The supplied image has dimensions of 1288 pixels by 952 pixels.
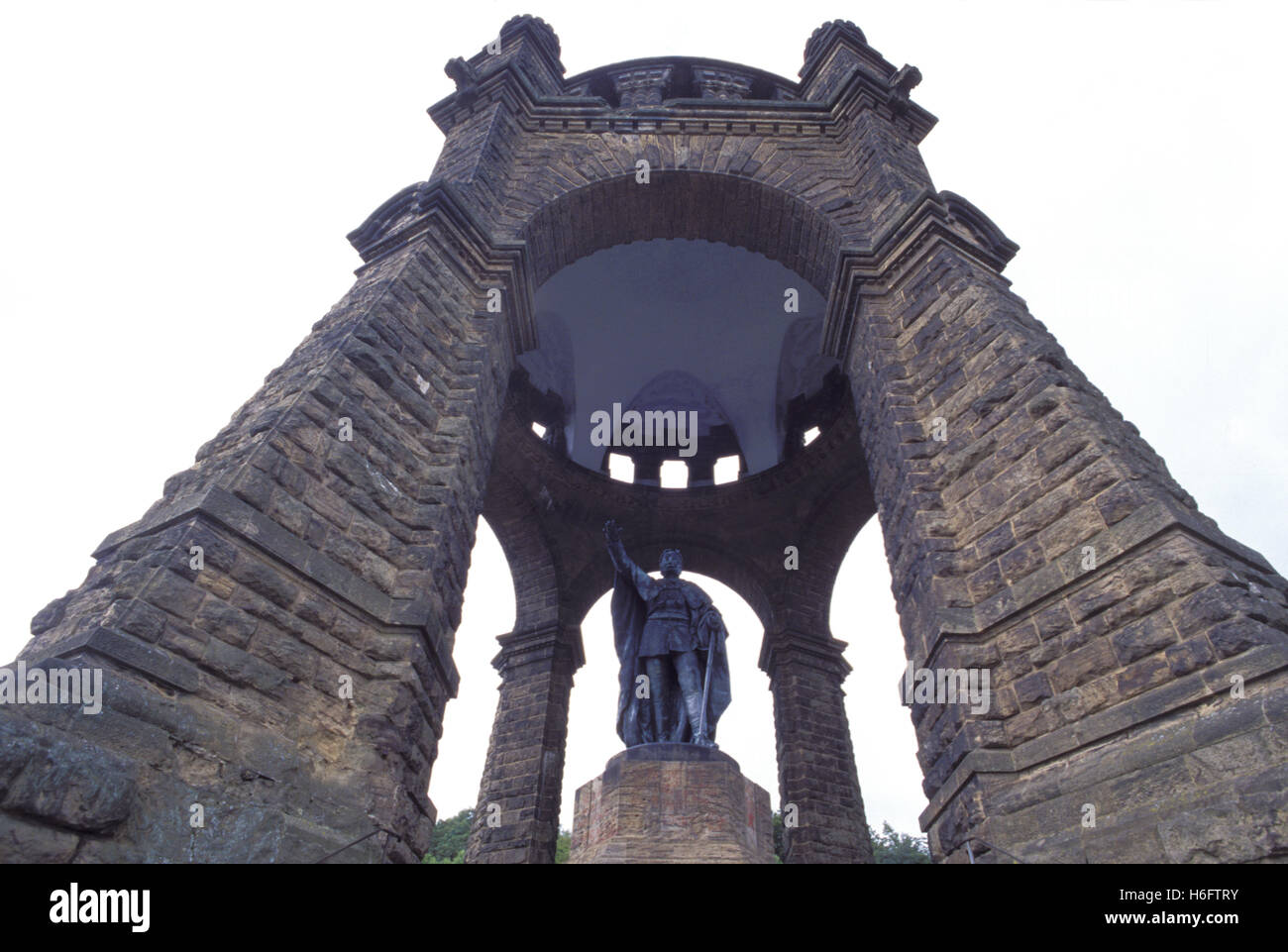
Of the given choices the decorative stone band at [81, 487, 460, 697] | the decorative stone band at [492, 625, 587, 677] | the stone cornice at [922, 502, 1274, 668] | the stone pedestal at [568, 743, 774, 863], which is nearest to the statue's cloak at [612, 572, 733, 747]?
the stone pedestal at [568, 743, 774, 863]

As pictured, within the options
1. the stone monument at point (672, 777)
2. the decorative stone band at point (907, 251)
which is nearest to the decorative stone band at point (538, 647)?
the stone monument at point (672, 777)

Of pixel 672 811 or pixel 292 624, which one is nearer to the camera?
pixel 292 624

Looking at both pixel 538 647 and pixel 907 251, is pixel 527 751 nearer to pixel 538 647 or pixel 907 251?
pixel 538 647

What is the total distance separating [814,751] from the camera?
12406 mm

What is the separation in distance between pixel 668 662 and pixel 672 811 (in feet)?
7.66

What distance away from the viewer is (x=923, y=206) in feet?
25.1

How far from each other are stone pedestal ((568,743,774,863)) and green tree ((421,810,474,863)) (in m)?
32.6

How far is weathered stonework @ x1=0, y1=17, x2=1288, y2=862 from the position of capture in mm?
3557

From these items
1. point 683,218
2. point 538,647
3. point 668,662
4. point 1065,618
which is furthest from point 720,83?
point 1065,618

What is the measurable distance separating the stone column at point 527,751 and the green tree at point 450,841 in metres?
24.4

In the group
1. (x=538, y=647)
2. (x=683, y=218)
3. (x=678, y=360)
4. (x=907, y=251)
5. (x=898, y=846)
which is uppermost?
(x=678, y=360)

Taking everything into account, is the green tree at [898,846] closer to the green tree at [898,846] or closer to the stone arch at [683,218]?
the green tree at [898,846]

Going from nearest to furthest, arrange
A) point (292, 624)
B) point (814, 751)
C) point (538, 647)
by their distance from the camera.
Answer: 1. point (292, 624)
2. point (814, 751)
3. point (538, 647)

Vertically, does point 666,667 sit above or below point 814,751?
above
